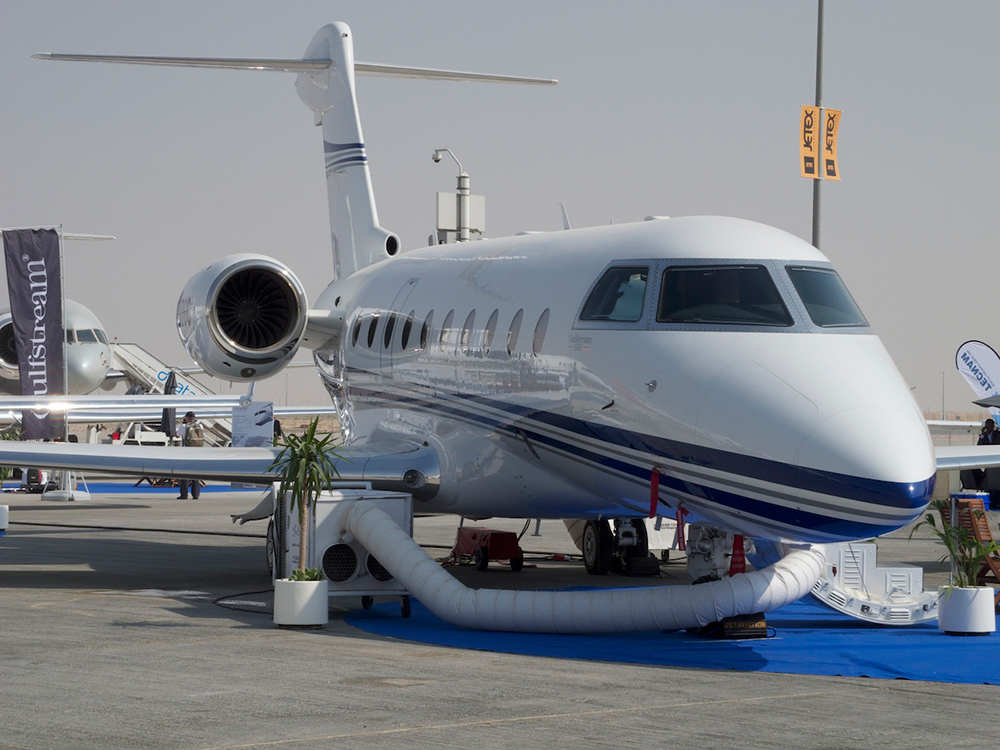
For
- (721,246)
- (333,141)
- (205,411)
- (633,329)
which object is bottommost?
(205,411)

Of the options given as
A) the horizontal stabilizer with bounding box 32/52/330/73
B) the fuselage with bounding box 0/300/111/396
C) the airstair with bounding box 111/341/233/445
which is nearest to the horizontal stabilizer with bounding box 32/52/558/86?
the horizontal stabilizer with bounding box 32/52/330/73

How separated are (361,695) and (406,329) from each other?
7577 mm

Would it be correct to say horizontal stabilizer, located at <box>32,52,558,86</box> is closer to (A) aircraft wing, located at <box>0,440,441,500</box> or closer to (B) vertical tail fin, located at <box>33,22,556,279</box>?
(B) vertical tail fin, located at <box>33,22,556,279</box>

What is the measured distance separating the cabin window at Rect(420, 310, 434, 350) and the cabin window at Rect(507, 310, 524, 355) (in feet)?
7.26

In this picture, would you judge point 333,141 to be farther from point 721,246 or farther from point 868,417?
point 868,417

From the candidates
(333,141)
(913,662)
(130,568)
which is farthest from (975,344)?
(913,662)

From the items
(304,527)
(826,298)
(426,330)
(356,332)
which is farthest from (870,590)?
(356,332)

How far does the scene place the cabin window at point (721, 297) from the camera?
1016cm

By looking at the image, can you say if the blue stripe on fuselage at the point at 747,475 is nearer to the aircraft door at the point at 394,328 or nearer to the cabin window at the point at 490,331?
the cabin window at the point at 490,331

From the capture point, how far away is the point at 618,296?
11.1 m

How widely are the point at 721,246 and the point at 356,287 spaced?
8.01 meters

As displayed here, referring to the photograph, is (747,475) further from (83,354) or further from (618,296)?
(83,354)

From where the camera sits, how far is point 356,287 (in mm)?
18000

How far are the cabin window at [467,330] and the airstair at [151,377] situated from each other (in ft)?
130
